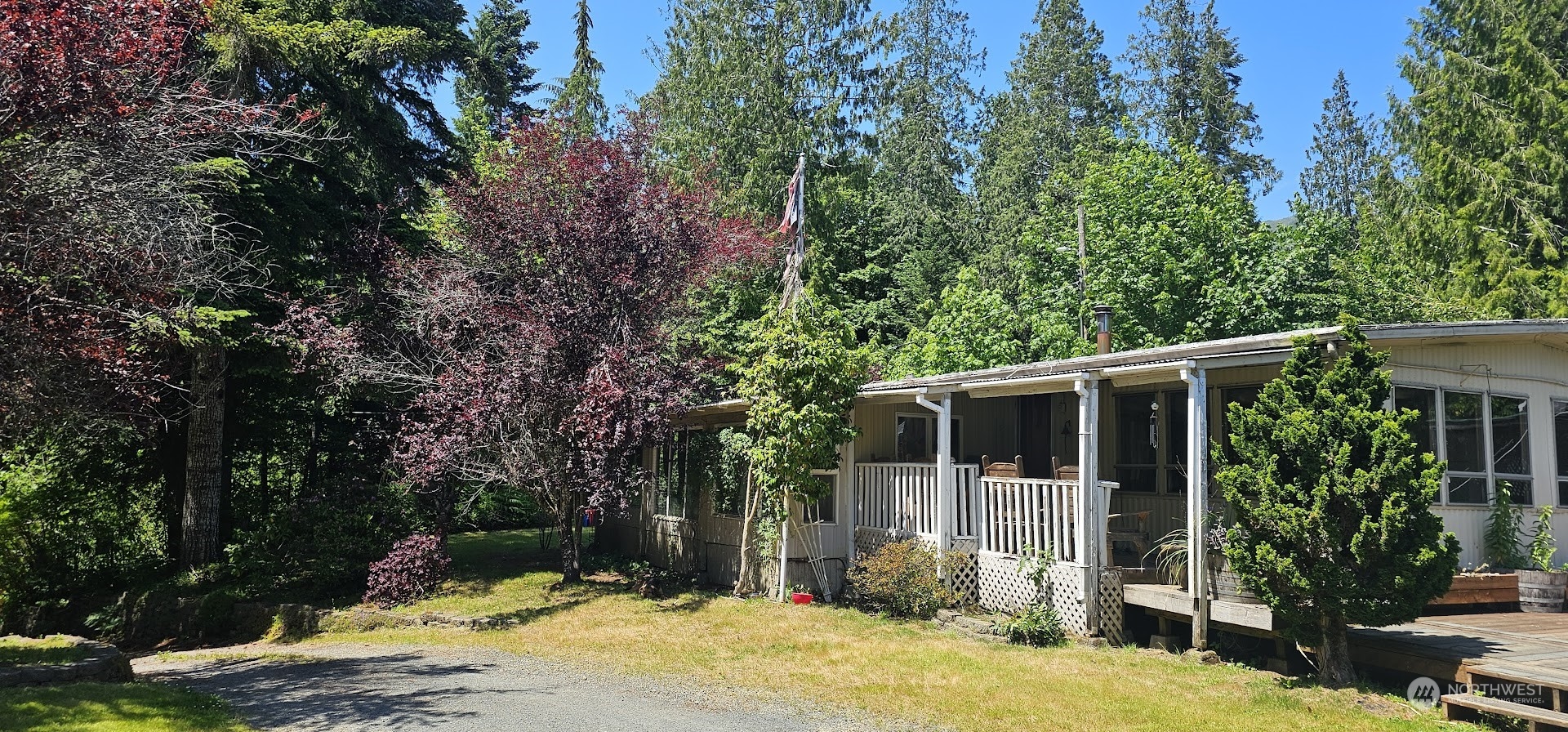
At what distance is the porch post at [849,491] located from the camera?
1352cm

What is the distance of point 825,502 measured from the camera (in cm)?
1435

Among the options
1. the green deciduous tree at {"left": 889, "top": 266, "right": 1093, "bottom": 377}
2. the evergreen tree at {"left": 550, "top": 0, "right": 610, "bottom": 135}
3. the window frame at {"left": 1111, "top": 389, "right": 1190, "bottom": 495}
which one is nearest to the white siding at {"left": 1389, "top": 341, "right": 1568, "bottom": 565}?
the window frame at {"left": 1111, "top": 389, "right": 1190, "bottom": 495}

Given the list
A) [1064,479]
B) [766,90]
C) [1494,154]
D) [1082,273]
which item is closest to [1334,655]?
[1064,479]

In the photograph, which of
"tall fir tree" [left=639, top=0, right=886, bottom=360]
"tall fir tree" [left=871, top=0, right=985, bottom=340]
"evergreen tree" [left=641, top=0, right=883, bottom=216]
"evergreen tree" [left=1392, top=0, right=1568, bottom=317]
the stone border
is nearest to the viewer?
the stone border

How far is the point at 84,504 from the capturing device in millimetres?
15742

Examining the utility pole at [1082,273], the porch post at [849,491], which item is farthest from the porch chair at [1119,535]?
the utility pole at [1082,273]

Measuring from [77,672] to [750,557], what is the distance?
7.99m

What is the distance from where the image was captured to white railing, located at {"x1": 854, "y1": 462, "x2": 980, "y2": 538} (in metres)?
11.9

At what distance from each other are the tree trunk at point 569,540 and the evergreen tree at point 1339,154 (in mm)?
38832

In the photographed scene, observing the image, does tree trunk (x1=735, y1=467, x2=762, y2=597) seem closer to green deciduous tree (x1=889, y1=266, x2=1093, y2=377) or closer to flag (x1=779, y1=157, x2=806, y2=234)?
flag (x1=779, y1=157, x2=806, y2=234)

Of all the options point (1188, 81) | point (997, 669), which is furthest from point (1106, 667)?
point (1188, 81)

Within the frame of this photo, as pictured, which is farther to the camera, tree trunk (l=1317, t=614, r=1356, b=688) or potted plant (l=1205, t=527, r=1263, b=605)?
potted plant (l=1205, t=527, r=1263, b=605)

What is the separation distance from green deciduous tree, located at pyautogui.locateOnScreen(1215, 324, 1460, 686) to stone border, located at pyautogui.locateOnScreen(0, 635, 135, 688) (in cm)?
993

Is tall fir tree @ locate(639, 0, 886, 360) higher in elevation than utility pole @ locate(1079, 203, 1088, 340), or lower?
higher
